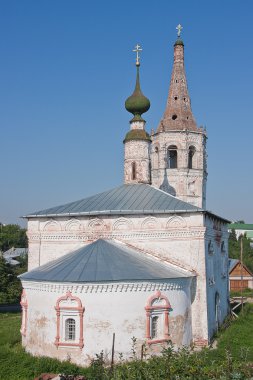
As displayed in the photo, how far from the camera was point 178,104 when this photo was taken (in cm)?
2539

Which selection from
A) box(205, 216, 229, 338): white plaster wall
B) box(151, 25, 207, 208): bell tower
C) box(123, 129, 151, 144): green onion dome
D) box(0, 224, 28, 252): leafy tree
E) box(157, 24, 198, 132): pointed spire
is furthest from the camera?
box(0, 224, 28, 252): leafy tree

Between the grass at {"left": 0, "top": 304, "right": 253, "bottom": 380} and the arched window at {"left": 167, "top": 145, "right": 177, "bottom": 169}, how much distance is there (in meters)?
9.22

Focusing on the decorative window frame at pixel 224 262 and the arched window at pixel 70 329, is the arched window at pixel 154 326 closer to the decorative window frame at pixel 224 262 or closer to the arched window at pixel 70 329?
the arched window at pixel 70 329

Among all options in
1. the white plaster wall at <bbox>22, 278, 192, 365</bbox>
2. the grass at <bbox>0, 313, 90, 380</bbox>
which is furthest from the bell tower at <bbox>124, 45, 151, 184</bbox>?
the grass at <bbox>0, 313, 90, 380</bbox>

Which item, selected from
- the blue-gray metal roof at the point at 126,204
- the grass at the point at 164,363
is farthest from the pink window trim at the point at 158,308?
the blue-gray metal roof at the point at 126,204

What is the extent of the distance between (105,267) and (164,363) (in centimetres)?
500

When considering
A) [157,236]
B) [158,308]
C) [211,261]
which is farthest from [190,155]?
[158,308]

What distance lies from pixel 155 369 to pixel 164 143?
19.8 m

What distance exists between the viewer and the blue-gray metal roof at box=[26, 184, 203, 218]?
12.7 m

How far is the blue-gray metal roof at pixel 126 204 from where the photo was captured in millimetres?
12688

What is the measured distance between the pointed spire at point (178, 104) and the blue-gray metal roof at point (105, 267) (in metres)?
13.7

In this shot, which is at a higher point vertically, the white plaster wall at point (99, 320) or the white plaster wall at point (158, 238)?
the white plaster wall at point (158, 238)

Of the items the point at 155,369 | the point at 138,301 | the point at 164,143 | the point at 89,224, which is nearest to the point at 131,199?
the point at 89,224

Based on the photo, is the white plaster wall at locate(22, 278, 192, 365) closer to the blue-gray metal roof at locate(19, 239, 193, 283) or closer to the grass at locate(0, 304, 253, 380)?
the blue-gray metal roof at locate(19, 239, 193, 283)
